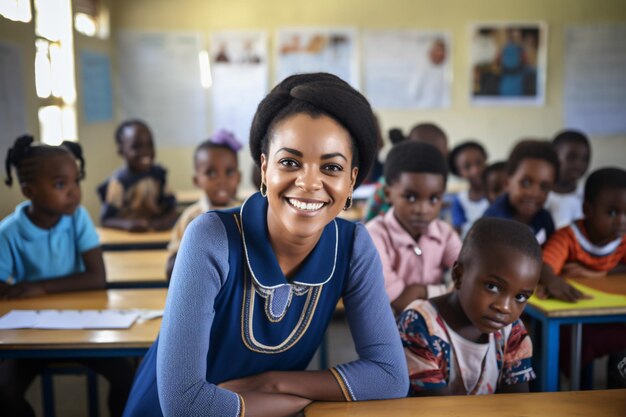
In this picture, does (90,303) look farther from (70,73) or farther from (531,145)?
(70,73)

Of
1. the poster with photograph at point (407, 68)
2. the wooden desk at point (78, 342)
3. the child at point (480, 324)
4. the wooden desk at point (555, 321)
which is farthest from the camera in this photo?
the poster with photograph at point (407, 68)

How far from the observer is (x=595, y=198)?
2.53 meters

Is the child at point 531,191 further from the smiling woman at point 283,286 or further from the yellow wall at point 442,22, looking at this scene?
the yellow wall at point 442,22

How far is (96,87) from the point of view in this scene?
5.07 m

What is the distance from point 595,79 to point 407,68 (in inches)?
77.3

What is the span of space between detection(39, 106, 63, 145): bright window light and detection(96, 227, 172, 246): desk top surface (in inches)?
27.7

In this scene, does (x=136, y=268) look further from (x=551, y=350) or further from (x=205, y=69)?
(x=205, y=69)

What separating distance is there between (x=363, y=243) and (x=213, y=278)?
1.25ft

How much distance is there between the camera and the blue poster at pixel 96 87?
4.75 m

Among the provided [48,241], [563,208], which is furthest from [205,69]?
[48,241]

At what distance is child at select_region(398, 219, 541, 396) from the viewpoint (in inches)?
62.4

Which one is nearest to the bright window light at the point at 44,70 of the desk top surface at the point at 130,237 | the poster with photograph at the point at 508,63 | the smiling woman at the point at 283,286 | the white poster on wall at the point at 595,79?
the desk top surface at the point at 130,237

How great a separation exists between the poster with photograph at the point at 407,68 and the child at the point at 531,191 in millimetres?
3333

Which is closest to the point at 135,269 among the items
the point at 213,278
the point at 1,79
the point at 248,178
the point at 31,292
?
the point at 31,292
